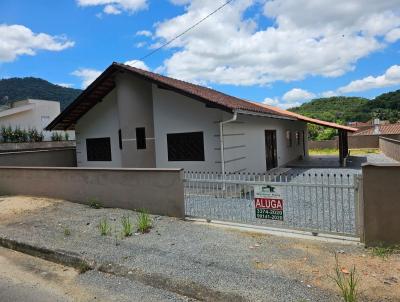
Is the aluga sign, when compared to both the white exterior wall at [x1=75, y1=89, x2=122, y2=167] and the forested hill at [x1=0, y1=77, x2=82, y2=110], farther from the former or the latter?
the forested hill at [x1=0, y1=77, x2=82, y2=110]

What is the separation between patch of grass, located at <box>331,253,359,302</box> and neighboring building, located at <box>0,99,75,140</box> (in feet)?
104

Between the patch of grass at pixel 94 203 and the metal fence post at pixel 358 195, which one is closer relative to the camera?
the metal fence post at pixel 358 195

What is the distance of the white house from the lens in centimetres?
1171

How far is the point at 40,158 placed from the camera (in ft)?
53.2

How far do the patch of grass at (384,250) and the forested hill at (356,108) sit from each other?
214 feet

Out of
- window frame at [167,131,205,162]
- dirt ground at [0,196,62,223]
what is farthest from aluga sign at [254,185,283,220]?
dirt ground at [0,196,62,223]

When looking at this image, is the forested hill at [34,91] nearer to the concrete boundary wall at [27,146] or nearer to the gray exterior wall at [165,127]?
the concrete boundary wall at [27,146]

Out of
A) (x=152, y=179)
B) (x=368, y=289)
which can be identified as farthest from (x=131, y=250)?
(x=368, y=289)

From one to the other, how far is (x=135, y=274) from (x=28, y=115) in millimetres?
35917

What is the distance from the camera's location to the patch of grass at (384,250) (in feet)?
16.5

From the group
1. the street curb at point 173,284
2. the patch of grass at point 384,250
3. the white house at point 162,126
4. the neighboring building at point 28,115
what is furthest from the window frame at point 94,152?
the neighboring building at point 28,115

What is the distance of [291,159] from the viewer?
837 inches

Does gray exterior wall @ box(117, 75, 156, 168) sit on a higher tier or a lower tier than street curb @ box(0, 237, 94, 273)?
higher

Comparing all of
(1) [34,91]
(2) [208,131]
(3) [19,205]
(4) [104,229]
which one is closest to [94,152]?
(3) [19,205]
